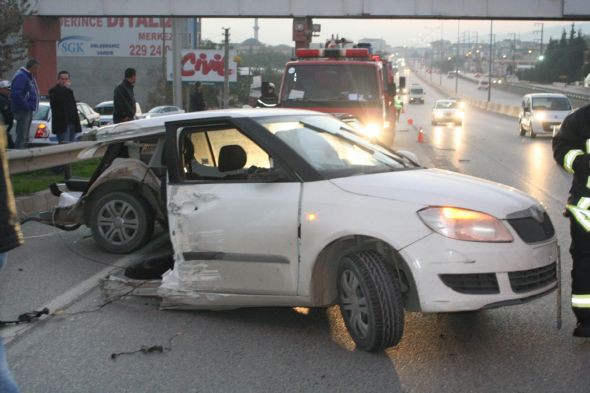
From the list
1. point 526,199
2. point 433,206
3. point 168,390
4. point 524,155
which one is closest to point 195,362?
point 168,390

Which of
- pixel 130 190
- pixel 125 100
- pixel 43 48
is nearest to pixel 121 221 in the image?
pixel 130 190

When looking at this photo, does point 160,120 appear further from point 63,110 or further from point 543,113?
point 543,113

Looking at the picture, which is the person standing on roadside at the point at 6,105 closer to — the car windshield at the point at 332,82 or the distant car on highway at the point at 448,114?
the car windshield at the point at 332,82

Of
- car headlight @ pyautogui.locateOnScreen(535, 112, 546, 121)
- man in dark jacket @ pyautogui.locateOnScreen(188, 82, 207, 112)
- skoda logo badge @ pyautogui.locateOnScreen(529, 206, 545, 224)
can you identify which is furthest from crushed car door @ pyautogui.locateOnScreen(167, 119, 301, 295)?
car headlight @ pyautogui.locateOnScreen(535, 112, 546, 121)

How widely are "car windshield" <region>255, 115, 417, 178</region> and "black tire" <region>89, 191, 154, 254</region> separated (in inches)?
99.5

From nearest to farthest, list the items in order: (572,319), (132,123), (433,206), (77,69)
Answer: (433,206), (572,319), (132,123), (77,69)

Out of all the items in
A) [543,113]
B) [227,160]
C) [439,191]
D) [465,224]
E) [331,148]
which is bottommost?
[543,113]

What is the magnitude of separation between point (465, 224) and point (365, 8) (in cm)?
3061

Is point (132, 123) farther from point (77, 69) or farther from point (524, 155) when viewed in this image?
point (77, 69)

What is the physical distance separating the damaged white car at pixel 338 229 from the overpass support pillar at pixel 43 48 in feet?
102

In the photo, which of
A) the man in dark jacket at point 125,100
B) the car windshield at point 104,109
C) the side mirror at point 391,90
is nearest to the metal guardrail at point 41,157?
the man in dark jacket at point 125,100

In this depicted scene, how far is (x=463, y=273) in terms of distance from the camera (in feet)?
14.8

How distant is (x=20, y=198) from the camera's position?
1030cm

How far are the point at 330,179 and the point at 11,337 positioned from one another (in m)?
2.41
